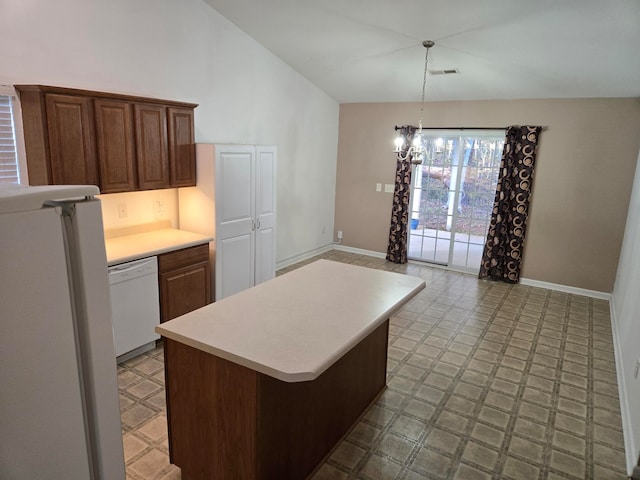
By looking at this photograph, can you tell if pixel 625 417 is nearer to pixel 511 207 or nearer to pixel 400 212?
pixel 511 207

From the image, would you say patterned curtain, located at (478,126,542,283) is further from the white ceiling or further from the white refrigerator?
the white refrigerator

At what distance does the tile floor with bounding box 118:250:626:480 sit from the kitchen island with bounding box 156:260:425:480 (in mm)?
369

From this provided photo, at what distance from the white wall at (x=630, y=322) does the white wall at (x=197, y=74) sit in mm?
3979

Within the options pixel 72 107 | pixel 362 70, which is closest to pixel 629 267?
pixel 362 70

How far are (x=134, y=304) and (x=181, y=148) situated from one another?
1449 millimetres

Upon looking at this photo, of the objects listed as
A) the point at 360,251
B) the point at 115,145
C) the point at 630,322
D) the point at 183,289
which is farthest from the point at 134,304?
the point at 360,251

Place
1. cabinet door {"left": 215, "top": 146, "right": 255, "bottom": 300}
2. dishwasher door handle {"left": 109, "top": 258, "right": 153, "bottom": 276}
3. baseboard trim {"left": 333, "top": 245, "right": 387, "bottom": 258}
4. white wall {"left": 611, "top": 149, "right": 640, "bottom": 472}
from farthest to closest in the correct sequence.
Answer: baseboard trim {"left": 333, "top": 245, "right": 387, "bottom": 258} < cabinet door {"left": 215, "top": 146, "right": 255, "bottom": 300} < dishwasher door handle {"left": 109, "top": 258, "right": 153, "bottom": 276} < white wall {"left": 611, "top": 149, "right": 640, "bottom": 472}

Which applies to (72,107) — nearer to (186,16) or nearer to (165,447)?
(186,16)

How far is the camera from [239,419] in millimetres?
1791

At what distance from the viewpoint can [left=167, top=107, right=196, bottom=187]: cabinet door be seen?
12.1ft

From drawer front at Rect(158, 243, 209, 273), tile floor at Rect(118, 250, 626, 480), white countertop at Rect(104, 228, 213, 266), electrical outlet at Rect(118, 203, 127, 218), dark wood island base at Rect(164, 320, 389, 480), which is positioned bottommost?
tile floor at Rect(118, 250, 626, 480)

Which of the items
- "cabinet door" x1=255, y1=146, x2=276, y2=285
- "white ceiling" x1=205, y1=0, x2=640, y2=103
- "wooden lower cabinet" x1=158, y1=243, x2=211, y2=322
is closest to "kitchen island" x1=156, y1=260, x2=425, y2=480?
"wooden lower cabinet" x1=158, y1=243, x2=211, y2=322

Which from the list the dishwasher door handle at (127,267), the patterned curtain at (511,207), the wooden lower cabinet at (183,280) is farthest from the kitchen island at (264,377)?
the patterned curtain at (511,207)

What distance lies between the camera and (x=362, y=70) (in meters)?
5.18
